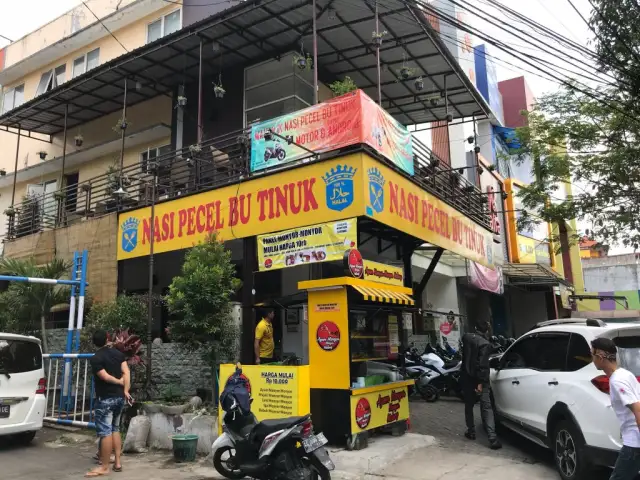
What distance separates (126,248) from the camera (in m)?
11.9

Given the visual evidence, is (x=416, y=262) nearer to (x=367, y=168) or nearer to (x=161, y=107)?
(x=367, y=168)

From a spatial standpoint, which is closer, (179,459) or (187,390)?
(179,459)

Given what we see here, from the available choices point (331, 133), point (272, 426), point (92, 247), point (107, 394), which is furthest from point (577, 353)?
point (92, 247)

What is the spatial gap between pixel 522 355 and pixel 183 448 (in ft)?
16.5

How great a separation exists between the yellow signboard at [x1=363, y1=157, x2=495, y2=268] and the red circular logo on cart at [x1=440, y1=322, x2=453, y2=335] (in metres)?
2.77

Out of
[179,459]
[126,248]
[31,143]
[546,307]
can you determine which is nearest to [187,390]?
[179,459]

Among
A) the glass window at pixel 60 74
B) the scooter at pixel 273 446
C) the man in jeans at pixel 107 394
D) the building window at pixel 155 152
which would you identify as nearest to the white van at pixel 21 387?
the man in jeans at pixel 107 394

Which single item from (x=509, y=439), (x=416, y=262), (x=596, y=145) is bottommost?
(x=509, y=439)

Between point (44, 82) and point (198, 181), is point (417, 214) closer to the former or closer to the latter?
point (198, 181)

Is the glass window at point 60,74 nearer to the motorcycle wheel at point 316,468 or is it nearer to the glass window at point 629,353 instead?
the motorcycle wheel at point 316,468

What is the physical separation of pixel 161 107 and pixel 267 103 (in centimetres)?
419

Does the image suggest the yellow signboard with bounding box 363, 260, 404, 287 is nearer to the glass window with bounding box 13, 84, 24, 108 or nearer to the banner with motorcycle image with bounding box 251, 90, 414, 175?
the banner with motorcycle image with bounding box 251, 90, 414, 175

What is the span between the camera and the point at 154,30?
16891mm

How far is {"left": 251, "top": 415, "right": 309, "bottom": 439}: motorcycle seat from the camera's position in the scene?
Answer: 211 inches
